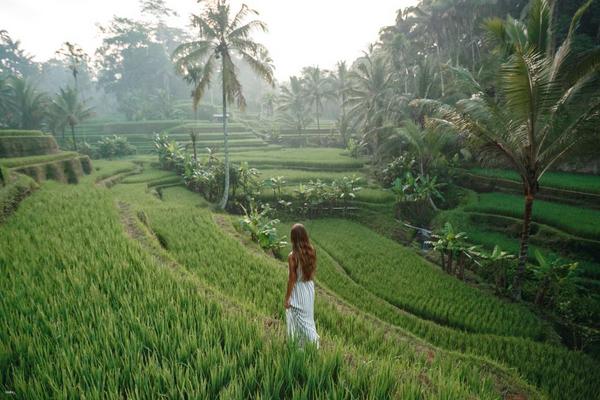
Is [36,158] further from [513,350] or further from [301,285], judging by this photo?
[513,350]

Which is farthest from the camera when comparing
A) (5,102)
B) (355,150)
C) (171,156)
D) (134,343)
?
(5,102)

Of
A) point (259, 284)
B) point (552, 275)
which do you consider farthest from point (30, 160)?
point (552, 275)

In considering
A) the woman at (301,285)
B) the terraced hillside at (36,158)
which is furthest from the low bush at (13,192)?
the woman at (301,285)

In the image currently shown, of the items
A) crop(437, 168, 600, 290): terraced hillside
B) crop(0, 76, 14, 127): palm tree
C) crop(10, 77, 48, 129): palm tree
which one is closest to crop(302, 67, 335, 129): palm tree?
crop(437, 168, 600, 290): terraced hillside

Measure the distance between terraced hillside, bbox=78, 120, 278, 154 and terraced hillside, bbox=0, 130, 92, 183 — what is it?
14.1m

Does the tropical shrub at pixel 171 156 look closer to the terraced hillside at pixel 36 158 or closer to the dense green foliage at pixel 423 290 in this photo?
the terraced hillside at pixel 36 158

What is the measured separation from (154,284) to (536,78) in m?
7.10

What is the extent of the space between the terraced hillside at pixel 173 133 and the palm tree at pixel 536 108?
23.8 metres

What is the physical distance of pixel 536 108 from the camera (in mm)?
5863

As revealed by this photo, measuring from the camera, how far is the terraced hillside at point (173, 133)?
99.4ft

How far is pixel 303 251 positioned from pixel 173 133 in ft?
113

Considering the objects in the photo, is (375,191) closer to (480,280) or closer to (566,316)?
(480,280)

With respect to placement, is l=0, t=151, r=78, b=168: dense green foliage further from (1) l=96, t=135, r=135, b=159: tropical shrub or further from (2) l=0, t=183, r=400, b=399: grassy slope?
(1) l=96, t=135, r=135, b=159: tropical shrub

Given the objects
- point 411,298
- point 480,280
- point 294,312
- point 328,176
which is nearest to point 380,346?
point 294,312
